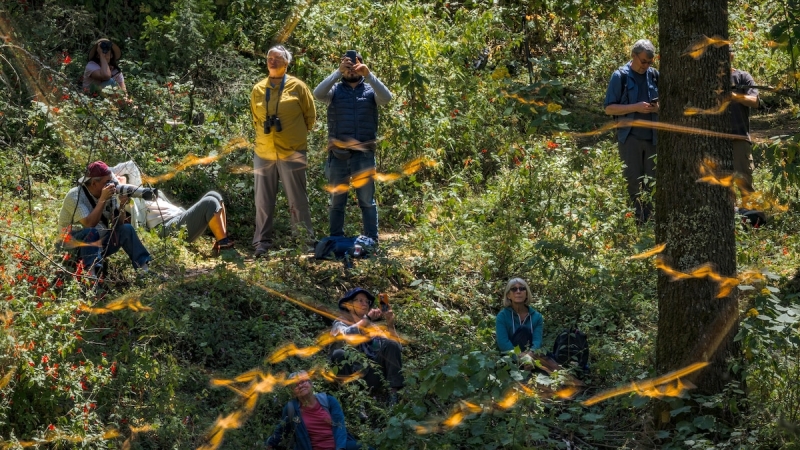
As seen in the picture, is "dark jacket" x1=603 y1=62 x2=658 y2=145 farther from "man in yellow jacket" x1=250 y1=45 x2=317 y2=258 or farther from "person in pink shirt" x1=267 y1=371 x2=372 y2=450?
"person in pink shirt" x1=267 y1=371 x2=372 y2=450

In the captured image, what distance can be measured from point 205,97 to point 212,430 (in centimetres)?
606

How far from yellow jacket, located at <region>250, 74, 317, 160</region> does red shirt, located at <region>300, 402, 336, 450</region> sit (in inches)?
132

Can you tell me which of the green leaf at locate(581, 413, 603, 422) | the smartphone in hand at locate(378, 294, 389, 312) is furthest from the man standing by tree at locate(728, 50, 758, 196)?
the smartphone in hand at locate(378, 294, 389, 312)

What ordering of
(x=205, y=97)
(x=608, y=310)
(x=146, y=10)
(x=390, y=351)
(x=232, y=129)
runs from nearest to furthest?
(x=390, y=351) < (x=608, y=310) < (x=232, y=129) < (x=205, y=97) < (x=146, y=10)

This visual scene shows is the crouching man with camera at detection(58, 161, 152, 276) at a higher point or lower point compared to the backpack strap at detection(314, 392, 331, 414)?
higher

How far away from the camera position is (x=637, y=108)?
10.5m

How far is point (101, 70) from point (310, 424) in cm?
637

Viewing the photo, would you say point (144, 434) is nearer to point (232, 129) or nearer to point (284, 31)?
point (232, 129)

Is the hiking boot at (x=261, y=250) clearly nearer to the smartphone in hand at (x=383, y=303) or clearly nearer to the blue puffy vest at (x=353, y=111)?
the blue puffy vest at (x=353, y=111)

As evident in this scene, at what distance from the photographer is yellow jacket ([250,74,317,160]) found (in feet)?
33.3

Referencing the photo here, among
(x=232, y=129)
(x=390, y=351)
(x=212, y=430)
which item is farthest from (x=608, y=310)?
(x=232, y=129)

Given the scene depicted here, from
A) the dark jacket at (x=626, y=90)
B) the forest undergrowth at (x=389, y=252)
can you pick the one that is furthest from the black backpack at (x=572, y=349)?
the dark jacket at (x=626, y=90)

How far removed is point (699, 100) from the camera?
7.58 m

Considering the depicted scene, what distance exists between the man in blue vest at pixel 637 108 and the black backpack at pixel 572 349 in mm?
2394
